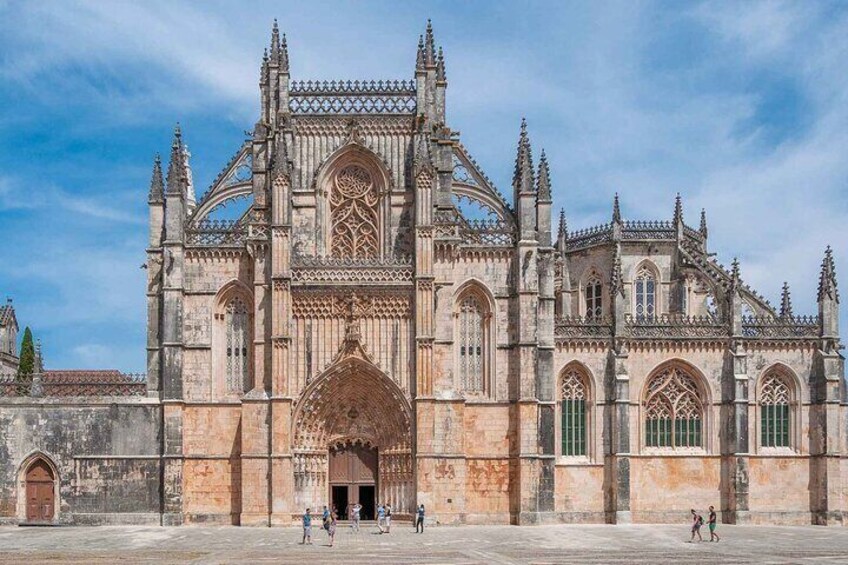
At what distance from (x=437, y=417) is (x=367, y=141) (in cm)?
1366

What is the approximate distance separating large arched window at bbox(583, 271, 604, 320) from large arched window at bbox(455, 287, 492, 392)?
1528 centimetres

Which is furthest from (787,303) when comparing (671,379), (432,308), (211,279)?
(211,279)

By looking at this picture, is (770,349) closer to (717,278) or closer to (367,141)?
(717,278)

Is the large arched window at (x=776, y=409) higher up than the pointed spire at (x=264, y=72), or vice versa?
the pointed spire at (x=264, y=72)

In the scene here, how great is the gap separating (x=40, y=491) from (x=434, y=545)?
19925mm

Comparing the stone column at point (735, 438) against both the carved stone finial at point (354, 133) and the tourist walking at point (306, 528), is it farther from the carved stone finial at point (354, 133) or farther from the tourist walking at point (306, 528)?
the tourist walking at point (306, 528)

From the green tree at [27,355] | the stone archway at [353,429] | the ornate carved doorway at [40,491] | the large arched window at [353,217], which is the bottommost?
Answer: the ornate carved doorway at [40,491]

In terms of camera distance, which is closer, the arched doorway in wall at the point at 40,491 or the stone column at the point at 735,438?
the arched doorway in wall at the point at 40,491

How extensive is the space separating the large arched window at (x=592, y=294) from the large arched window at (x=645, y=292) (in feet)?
6.92

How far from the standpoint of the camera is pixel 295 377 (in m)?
47.0

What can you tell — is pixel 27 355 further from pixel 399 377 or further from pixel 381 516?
pixel 381 516

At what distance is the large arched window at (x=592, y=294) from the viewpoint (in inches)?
2451

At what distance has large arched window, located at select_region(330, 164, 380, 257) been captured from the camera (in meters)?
49.4

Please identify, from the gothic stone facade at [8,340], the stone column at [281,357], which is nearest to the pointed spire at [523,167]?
the stone column at [281,357]
